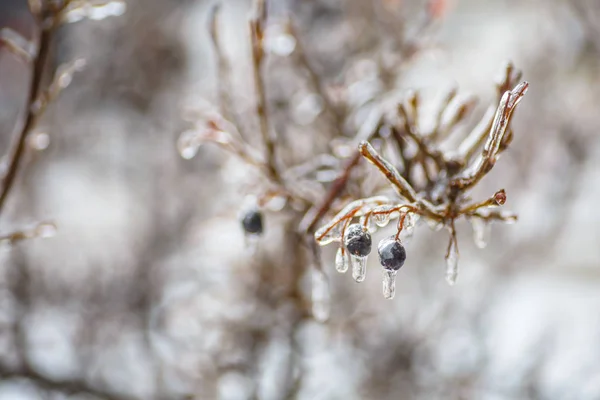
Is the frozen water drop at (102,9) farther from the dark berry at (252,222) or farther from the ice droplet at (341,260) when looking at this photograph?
the ice droplet at (341,260)

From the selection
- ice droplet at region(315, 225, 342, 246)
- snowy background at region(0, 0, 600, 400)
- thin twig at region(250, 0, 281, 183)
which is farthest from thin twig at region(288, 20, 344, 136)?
ice droplet at region(315, 225, 342, 246)

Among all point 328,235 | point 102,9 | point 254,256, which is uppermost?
point 102,9

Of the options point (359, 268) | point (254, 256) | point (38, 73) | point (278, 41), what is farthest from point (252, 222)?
point (254, 256)

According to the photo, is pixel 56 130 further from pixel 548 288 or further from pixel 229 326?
pixel 548 288

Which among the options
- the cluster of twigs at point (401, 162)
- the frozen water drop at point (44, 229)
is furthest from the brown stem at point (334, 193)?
the frozen water drop at point (44, 229)

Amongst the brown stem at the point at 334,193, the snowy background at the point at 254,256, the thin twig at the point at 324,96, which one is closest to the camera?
the brown stem at the point at 334,193

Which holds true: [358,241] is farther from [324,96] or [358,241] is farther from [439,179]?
[324,96]
